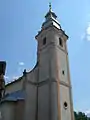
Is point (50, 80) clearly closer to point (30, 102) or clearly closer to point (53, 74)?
point (53, 74)

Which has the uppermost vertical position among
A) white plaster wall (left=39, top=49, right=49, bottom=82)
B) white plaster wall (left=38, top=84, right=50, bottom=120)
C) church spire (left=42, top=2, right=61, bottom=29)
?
church spire (left=42, top=2, right=61, bottom=29)

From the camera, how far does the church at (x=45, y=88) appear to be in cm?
2284

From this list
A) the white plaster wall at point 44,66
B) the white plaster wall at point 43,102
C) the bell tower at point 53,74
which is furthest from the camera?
the white plaster wall at point 44,66

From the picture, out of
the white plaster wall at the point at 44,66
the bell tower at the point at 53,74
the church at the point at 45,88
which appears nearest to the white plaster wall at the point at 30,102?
the church at the point at 45,88

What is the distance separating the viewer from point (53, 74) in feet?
80.3

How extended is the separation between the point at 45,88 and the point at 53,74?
72.2 inches

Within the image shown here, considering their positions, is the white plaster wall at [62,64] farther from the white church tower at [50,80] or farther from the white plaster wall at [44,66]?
the white plaster wall at [44,66]

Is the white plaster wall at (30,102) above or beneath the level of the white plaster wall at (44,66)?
beneath

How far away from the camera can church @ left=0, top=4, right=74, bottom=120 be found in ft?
74.9

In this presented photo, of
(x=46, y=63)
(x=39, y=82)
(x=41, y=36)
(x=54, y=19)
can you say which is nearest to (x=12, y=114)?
(x=39, y=82)

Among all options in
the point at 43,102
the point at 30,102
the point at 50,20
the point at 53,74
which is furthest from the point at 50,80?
the point at 50,20

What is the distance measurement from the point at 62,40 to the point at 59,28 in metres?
1.65

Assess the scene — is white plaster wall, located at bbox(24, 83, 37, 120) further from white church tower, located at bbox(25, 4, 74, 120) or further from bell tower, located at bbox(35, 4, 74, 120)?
bell tower, located at bbox(35, 4, 74, 120)

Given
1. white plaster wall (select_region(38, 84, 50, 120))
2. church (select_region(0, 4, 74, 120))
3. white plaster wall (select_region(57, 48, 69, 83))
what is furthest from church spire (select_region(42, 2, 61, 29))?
white plaster wall (select_region(38, 84, 50, 120))
